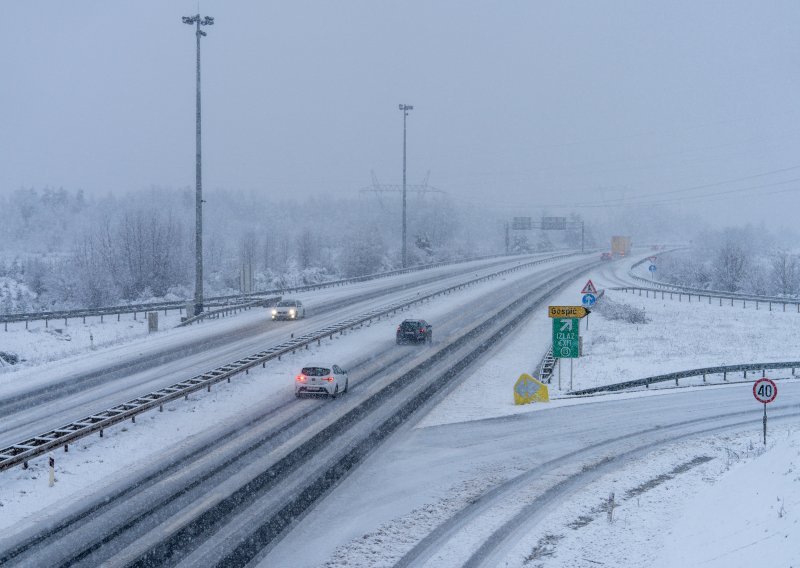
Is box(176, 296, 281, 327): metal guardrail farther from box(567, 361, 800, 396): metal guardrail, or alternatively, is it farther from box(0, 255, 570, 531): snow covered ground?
box(567, 361, 800, 396): metal guardrail

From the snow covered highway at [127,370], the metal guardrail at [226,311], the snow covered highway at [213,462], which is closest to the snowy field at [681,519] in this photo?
the snow covered highway at [213,462]

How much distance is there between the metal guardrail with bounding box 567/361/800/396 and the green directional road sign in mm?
1866

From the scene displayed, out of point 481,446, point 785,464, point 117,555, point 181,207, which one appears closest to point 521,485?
point 481,446

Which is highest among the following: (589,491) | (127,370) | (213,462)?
(127,370)

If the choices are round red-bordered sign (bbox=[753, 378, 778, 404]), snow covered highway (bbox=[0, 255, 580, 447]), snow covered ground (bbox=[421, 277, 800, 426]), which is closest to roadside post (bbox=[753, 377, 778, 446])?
round red-bordered sign (bbox=[753, 378, 778, 404])

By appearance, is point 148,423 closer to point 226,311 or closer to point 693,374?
point 693,374

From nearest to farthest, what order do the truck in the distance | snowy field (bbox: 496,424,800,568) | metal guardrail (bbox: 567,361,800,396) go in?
snowy field (bbox: 496,424,800,568)
metal guardrail (bbox: 567,361,800,396)
the truck in the distance

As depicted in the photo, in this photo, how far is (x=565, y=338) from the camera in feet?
94.7

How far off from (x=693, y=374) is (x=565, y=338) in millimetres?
6566

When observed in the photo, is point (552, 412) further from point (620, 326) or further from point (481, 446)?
point (620, 326)

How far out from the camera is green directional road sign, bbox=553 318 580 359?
28.8 metres

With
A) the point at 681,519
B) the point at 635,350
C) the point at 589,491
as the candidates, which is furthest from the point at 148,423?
the point at 635,350

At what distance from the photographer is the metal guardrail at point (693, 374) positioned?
29500mm

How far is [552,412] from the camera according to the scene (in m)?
25.2
